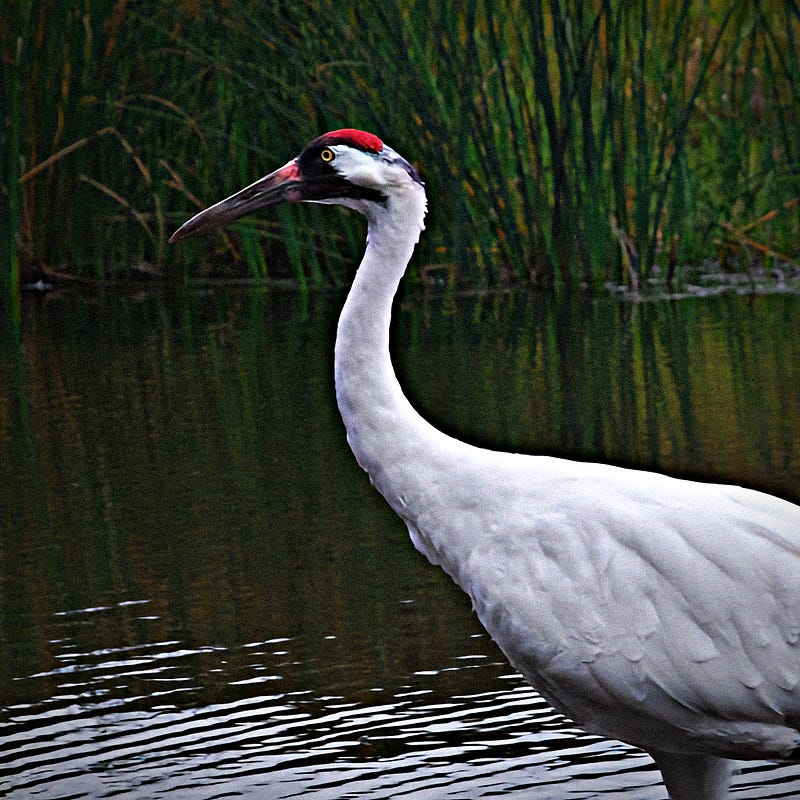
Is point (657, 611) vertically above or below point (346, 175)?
below

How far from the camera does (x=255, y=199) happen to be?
4.11m

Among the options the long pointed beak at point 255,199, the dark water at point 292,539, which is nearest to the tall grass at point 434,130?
the dark water at point 292,539

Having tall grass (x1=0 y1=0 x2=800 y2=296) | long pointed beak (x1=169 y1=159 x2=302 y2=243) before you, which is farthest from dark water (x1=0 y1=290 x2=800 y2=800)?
long pointed beak (x1=169 y1=159 x2=302 y2=243)

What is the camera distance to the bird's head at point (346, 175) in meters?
3.85

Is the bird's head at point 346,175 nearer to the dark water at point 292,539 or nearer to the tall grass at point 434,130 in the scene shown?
the dark water at point 292,539

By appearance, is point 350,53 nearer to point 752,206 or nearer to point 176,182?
point 176,182

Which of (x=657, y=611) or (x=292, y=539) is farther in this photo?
(x=292, y=539)

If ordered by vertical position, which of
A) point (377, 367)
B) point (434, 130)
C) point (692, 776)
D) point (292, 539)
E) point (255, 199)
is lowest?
point (692, 776)

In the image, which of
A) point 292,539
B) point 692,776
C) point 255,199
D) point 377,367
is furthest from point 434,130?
point 692,776

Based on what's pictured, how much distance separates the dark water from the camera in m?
4.20

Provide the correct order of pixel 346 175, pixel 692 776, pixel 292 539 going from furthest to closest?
pixel 292 539, pixel 346 175, pixel 692 776

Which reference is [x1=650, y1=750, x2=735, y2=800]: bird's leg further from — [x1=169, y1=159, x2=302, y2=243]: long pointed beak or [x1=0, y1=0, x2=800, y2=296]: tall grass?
[x1=0, y1=0, x2=800, y2=296]: tall grass

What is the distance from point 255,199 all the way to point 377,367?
618mm

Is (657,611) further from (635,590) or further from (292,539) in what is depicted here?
(292,539)
